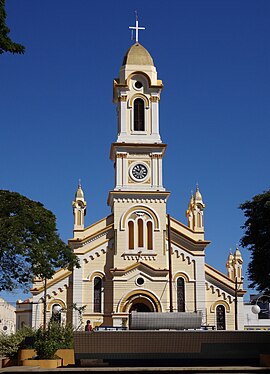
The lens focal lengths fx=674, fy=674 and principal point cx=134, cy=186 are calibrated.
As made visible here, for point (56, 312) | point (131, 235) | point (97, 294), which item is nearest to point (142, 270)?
point (131, 235)

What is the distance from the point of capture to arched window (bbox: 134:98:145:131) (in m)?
56.3

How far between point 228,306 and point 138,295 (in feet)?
25.8

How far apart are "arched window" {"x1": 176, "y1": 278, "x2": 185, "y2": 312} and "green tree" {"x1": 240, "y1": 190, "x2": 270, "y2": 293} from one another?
745 inches

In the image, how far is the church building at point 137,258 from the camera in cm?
5191

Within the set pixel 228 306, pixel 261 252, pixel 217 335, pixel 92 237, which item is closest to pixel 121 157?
pixel 92 237

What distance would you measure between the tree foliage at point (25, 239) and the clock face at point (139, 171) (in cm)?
2347

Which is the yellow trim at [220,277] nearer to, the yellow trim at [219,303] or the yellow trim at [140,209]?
the yellow trim at [219,303]

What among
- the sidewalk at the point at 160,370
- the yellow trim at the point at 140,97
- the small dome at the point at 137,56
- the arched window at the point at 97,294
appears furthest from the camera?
the small dome at the point at 137,56

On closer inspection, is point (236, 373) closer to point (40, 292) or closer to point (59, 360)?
point (59, 360)

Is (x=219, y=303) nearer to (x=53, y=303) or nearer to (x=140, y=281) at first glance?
(x=140, y=281)

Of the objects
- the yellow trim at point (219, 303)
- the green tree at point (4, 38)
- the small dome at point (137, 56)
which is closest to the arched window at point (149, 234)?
the yellow trim at point (219, 303)

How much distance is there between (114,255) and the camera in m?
52.9

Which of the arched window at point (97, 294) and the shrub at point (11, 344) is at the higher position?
the arched window at point (97, 294)

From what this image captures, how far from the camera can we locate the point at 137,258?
52.8 meters
